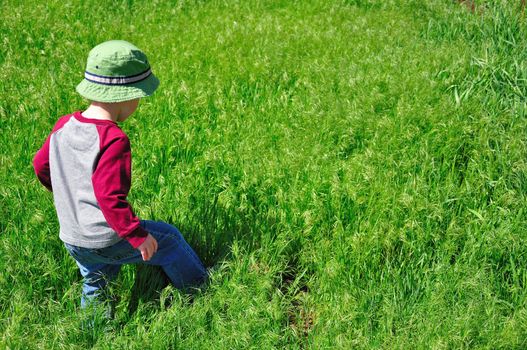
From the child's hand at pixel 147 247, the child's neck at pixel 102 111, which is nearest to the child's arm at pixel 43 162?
the child's neck at pixel 102 111

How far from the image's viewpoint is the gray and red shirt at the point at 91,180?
2.78m

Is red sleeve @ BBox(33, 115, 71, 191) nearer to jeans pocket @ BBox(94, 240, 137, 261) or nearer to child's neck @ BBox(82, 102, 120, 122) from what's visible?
child's neck @ BBox(82, 102, 120, 122)

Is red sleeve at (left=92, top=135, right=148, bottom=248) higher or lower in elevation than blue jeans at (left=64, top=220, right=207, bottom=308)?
higher

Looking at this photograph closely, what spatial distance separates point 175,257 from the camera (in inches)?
130

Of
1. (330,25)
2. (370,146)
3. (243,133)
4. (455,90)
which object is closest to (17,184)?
(243,133)

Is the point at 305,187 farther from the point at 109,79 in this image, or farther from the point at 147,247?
the point at 109,79

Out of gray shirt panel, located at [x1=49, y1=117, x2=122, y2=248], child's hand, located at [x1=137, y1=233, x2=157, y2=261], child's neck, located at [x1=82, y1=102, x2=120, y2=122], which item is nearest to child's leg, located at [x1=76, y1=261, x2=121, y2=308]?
gray shirt panel, located at [x1=49, y1=117, x2=122, y2=248]

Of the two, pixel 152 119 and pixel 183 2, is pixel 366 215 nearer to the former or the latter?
pixel 152 119

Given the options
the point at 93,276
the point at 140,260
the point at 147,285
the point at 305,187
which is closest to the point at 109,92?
the point at 140,260

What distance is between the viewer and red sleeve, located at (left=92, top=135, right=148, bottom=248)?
2.77 meters

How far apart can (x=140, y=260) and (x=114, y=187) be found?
0.53 m

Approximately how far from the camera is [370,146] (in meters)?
4.37

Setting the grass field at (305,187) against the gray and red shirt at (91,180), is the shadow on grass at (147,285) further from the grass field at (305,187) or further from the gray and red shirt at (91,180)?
the gray and red shirt at (91,180)

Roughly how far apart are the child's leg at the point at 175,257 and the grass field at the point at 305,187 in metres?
0.09
